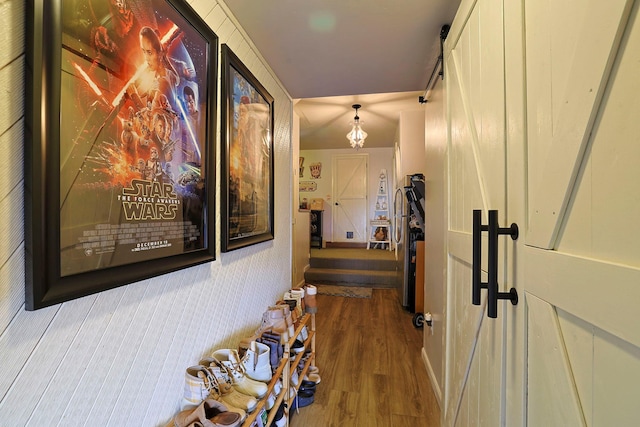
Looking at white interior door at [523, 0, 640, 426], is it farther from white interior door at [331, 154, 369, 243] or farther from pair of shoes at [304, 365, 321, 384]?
white interior door at [331, 154, 369, 243]

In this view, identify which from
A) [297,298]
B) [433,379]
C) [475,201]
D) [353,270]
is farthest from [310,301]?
[353,270]

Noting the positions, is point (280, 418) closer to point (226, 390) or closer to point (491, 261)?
point (226, 390)

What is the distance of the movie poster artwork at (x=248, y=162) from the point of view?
1285 millimetres

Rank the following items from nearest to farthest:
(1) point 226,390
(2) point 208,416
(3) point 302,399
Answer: (2) point 208,416 → (1) point 226,390 → (3) point 302,399

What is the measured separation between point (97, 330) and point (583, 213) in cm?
108

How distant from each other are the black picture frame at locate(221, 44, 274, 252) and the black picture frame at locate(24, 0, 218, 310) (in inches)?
6.8

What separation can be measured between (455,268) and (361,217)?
538cm

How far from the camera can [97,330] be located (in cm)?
69

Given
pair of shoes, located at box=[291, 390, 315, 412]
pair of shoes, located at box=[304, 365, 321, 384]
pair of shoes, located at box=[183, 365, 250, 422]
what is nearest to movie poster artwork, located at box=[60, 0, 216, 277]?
pair of shoes, located at box=[183, 365, 250, 422]

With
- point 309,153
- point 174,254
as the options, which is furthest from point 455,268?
point 309,153

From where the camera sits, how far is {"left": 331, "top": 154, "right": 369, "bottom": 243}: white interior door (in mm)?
6570

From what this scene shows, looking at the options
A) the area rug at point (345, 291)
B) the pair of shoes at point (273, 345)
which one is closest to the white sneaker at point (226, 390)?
the pair of shoes at point (273, 345)

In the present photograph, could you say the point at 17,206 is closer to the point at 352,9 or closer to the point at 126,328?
the point at 126,328

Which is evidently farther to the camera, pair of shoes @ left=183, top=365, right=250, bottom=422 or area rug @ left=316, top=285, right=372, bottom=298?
area rug @ left=316, top=285, right=372, bottom=298
